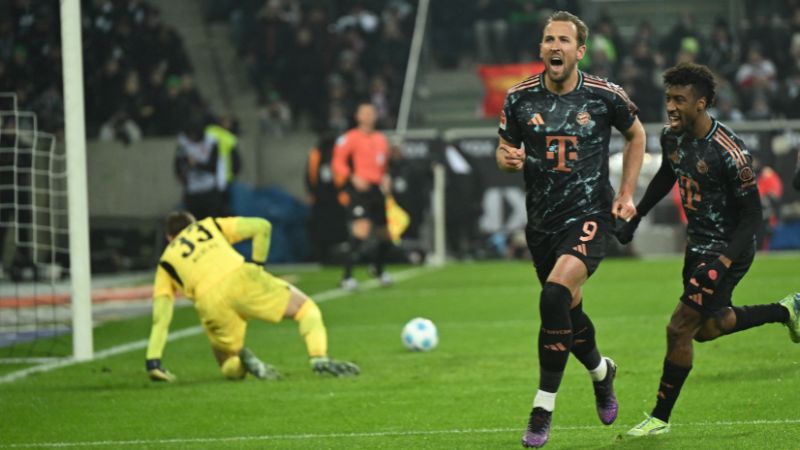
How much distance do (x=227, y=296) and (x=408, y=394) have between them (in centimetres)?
152

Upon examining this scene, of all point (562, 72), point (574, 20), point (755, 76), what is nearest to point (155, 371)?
point (562, 72)

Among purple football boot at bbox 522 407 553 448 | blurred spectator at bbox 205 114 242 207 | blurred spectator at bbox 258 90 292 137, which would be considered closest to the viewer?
purple football boot at bbox 522 407 553 448

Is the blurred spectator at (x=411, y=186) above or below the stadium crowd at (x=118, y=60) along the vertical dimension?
below

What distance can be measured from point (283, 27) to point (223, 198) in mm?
8694

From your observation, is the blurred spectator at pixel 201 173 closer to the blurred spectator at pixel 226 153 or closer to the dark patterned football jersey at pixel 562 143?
the blurred spectator at pixel 226 153

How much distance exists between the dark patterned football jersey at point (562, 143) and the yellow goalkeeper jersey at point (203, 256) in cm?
298

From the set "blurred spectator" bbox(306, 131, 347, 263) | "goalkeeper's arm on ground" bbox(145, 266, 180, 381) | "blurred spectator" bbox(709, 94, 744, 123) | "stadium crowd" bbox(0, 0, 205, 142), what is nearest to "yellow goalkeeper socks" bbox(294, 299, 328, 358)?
"goalkeeper's arm on ground" bbox(145, 266, 180, 381)

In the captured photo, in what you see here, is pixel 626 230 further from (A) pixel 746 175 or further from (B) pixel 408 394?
(B) pixel 408 394

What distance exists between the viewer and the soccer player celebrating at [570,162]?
696 cm

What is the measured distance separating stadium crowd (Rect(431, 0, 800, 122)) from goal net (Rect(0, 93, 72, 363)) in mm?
8950

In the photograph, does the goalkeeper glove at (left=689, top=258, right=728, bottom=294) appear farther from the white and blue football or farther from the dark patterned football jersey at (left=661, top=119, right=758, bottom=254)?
the white and blue football

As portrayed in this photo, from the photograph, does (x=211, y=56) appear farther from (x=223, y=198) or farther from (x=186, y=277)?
(x=186, y=277)

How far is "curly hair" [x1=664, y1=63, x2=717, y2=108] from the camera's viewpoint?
6.86 m

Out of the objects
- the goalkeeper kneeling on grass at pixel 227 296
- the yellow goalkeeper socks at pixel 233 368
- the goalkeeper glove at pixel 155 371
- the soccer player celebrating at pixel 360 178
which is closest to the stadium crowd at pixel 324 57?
the soccer player celebrating at pixel 360 178
